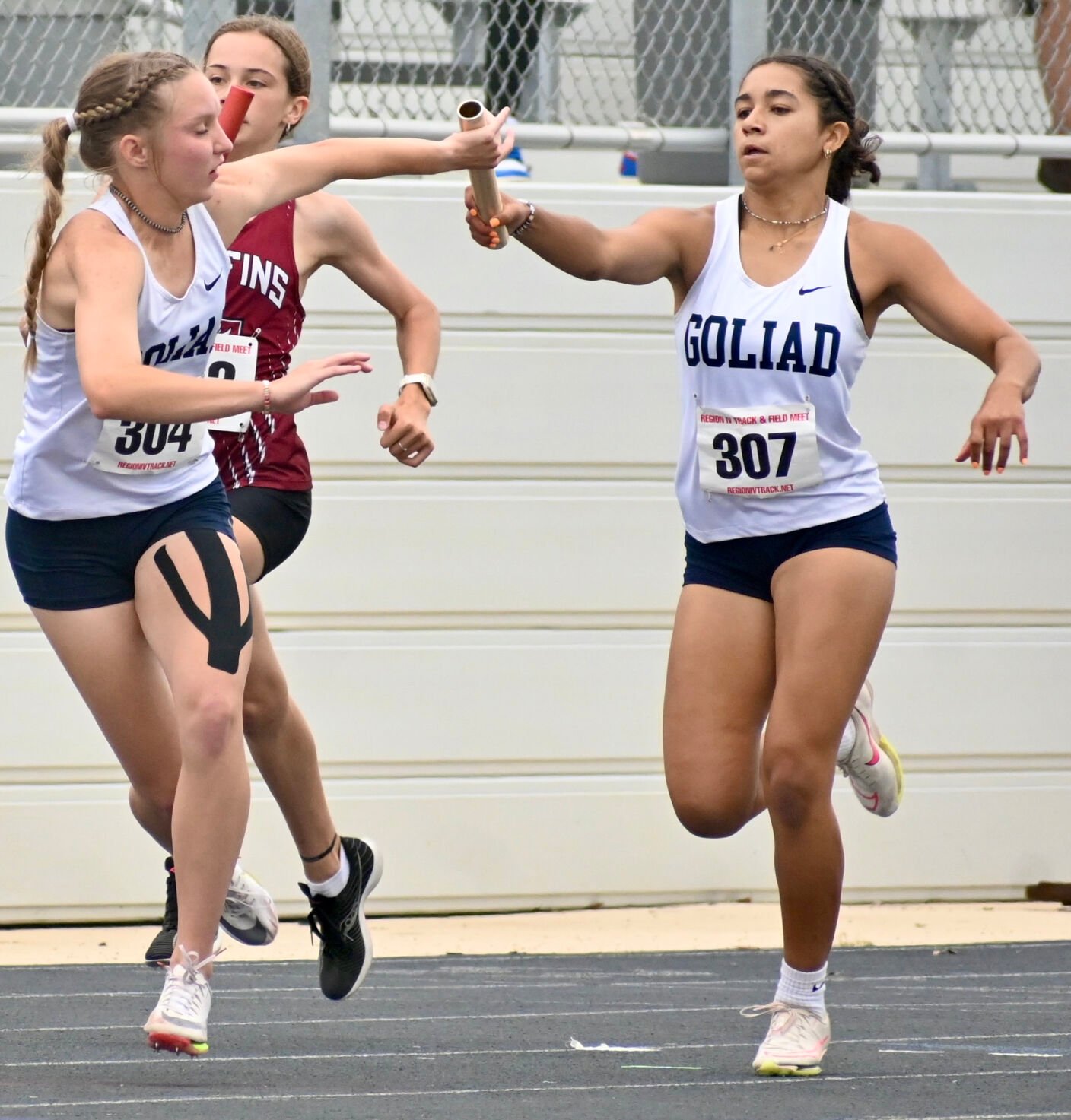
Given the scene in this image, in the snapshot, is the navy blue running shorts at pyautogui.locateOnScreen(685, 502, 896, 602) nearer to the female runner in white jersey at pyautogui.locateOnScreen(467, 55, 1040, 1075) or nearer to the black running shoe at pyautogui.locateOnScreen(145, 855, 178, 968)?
the female runner in white jersey at pyautogui.locateOnScreen(467, 55, 1040, 1075)

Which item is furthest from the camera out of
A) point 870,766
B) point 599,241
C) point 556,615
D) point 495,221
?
point 556,615

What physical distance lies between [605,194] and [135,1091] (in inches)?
139

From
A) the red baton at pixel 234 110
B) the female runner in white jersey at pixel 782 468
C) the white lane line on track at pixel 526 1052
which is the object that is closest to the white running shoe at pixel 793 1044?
the female runner in white jersey at pixel 782 468

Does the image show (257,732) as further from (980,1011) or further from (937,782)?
(937,782)

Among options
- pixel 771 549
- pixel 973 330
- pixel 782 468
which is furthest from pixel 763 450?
pixel 973 330

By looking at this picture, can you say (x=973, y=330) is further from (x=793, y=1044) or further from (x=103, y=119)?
(x=103, y=119)

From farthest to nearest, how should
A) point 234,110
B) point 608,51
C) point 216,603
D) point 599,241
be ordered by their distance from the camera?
point 608,51 → point 234,110 → point 599,241 → point 216,603

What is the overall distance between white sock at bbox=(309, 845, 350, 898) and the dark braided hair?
1.80 meters

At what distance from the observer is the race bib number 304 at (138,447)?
3.35 m

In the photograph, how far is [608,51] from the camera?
6191mm

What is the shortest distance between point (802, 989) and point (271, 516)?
1.49 m

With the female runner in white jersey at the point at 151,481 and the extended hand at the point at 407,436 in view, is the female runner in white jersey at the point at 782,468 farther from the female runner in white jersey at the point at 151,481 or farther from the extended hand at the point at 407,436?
the female runner in white jersey at the point at 151,481

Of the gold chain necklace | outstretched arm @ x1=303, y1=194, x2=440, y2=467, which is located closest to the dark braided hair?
the gold chain necklace

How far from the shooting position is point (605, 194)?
5984 millimetres
